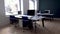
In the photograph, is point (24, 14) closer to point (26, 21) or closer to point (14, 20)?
point (14, 20)

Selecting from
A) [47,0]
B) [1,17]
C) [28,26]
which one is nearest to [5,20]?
[1,17]

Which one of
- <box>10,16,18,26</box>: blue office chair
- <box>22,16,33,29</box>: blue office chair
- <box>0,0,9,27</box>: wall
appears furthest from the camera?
<box>0,0,9,27</box>: wall

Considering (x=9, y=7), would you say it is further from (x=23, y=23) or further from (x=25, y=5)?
(x=23, y=23)

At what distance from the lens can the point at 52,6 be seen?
977cm

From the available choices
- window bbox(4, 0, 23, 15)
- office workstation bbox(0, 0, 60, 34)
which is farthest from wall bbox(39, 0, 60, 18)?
window bbox(4, 0, 23, 15)

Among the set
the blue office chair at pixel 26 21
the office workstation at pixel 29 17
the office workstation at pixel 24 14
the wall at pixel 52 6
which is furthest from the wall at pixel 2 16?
the wall at pixel 52 6

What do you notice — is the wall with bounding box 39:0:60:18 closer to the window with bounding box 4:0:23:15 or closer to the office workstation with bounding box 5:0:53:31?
the office workstation with bounding box 5:0:53:31

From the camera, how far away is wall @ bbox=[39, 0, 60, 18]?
9656 mm

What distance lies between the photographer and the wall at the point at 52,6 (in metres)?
9.66

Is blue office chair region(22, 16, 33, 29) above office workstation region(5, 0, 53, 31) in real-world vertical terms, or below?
below

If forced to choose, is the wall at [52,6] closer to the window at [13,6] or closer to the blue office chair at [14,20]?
the window at [13,6]

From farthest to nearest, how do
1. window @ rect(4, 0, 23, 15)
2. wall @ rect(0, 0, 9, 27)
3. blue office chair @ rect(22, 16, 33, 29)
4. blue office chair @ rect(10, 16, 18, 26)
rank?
1. window @ rect(4, 0, 23, 15)
2. wall @ rect(0, 0, 9, 27)
3. blue office chair @ rect(10, 16, 18, 26)
4. blue office chair @ rect(22, 16, 33, 29)

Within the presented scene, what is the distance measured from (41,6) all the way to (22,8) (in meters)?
2.41

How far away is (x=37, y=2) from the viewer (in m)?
10.0
